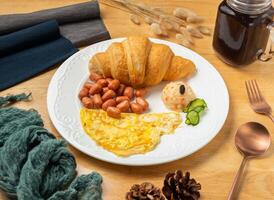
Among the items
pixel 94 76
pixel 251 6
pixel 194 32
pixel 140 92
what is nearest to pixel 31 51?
pixel 94 76

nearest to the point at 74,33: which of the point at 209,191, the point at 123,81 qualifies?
the point at 123,81

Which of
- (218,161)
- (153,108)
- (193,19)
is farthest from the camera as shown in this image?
(193,19)

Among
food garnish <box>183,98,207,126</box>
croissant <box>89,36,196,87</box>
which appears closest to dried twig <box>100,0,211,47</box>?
croissant <box>89,36,196,87</box>

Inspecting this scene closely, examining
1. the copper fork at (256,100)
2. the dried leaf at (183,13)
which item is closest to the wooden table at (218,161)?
A: the copper fork at (256,100)

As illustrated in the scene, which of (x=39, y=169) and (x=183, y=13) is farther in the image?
(x=183, y=13)

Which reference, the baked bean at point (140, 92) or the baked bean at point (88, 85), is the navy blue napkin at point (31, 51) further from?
the baked bean at point (140, 92)

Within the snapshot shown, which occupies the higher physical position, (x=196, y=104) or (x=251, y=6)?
(x=251, y=6)

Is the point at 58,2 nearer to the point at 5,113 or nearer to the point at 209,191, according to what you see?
the point at 5,113

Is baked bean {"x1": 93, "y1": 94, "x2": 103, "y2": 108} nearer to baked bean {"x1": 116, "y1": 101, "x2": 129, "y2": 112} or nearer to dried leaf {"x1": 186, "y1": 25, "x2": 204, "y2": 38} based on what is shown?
baked bean {"x1": 116, "y1": 101, "x2": 129, "y2": 112}

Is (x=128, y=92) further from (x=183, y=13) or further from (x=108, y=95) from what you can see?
(x=183, y=13)
